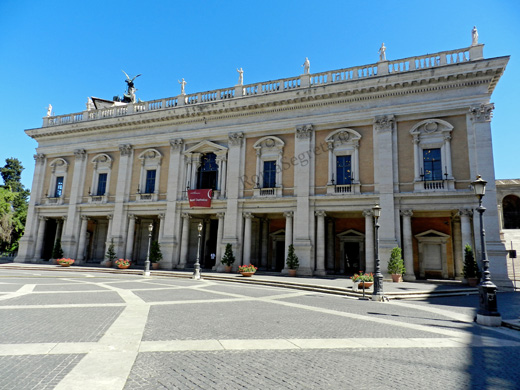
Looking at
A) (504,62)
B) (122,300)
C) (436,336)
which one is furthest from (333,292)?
(504,62)

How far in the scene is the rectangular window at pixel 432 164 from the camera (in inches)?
818

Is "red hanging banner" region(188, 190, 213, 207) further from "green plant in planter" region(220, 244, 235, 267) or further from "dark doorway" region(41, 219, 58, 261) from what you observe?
"dark doorway" region(41, 219, 58, 261)

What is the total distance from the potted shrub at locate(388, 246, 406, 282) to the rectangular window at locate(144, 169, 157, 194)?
67.3 ft

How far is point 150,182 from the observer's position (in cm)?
2888

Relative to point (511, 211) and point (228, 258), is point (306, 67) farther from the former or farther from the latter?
point (511, 211)

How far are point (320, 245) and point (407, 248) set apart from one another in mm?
5666

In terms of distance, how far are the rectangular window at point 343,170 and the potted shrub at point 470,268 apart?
8.28 meters

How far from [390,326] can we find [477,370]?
127 inches

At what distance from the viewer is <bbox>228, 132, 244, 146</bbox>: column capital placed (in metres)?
25.8

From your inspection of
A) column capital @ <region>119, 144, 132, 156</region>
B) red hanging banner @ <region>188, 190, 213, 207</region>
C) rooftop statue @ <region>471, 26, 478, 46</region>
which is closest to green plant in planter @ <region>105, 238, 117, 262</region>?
red hanging banner @ <region>188, 190, 213, 207</region>

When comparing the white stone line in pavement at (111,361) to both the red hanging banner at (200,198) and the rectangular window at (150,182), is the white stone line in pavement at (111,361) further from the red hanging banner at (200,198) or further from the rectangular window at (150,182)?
Result: the rectangular window at (150,182)

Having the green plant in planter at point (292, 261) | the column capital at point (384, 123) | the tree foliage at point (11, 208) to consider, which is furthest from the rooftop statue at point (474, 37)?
the tree foliage at point (11, 208)

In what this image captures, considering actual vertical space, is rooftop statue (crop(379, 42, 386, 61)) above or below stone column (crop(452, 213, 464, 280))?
above

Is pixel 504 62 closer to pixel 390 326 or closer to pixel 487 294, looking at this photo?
pixel 487 294
